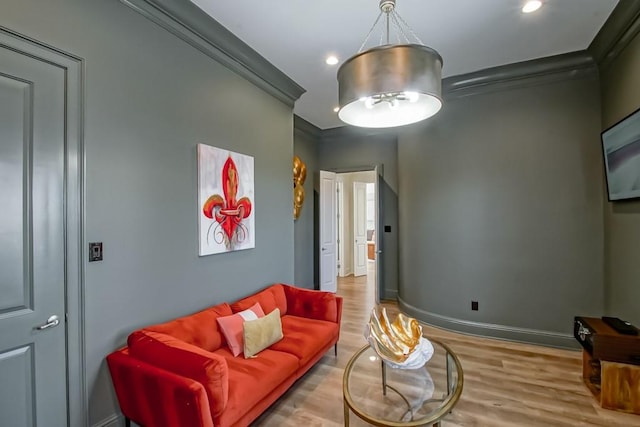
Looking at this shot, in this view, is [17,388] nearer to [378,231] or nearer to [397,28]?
[397,28]

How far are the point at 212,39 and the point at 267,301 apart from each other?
2.53 metres

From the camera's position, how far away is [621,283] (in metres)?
2.92

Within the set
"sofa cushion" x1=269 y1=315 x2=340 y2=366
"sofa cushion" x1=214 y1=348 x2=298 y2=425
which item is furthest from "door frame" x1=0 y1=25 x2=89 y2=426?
"sofa cushion" x1=269 y1=315 x2=340 y2=366

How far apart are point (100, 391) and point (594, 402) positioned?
3646 mm

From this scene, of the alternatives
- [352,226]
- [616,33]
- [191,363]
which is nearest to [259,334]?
[191,363]

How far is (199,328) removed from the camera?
2.34 meters

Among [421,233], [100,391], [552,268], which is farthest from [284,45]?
[552,268]

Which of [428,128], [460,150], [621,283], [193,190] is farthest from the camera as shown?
[428,128]

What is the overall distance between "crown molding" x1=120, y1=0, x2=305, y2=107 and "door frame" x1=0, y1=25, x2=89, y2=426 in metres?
0.70

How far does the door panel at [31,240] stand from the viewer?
1589 millimetres

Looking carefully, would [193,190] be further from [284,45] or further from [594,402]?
[594,402]

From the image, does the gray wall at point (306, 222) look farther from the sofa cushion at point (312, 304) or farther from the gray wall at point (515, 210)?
the gray wall at point (515, 210)

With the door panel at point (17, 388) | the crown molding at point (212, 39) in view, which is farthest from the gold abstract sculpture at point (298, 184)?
the door panel at point (17, 388)

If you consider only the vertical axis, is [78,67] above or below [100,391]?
above
